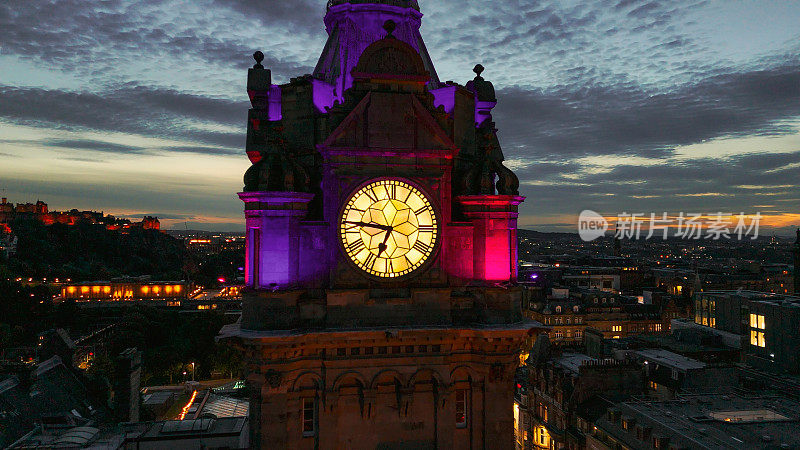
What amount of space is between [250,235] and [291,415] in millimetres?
7497

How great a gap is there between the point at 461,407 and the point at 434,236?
7826mm

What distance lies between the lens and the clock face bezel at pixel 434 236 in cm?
2167

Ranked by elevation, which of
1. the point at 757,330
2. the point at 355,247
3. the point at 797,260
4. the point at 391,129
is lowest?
the point at 757,330

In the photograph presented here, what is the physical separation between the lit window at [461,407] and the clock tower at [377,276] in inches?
1.7

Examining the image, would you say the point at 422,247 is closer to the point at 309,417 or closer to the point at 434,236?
the point at 434,236

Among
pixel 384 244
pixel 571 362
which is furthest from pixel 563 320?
pixel 384 244

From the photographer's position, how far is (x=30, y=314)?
12794cm

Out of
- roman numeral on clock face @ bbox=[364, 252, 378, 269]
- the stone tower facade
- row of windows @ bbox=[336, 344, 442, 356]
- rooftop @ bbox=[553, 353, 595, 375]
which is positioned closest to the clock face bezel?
roman numeral on clock face @ bbox=[364, 252, 378, 269]

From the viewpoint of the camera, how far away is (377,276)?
71.9ft

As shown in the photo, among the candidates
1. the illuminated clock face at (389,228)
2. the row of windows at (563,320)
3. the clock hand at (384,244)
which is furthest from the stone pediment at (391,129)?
the row of windows at (563,320)

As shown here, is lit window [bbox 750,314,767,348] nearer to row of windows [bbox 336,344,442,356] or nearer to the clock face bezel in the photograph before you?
row of windows [bbox 336,344,442,356]

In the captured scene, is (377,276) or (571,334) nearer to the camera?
(377,276)

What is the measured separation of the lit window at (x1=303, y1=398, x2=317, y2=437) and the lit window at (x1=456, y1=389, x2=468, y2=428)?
6.27 m

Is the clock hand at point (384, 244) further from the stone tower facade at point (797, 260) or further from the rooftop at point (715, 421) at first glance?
the stone tower facade at point (797, 260)
